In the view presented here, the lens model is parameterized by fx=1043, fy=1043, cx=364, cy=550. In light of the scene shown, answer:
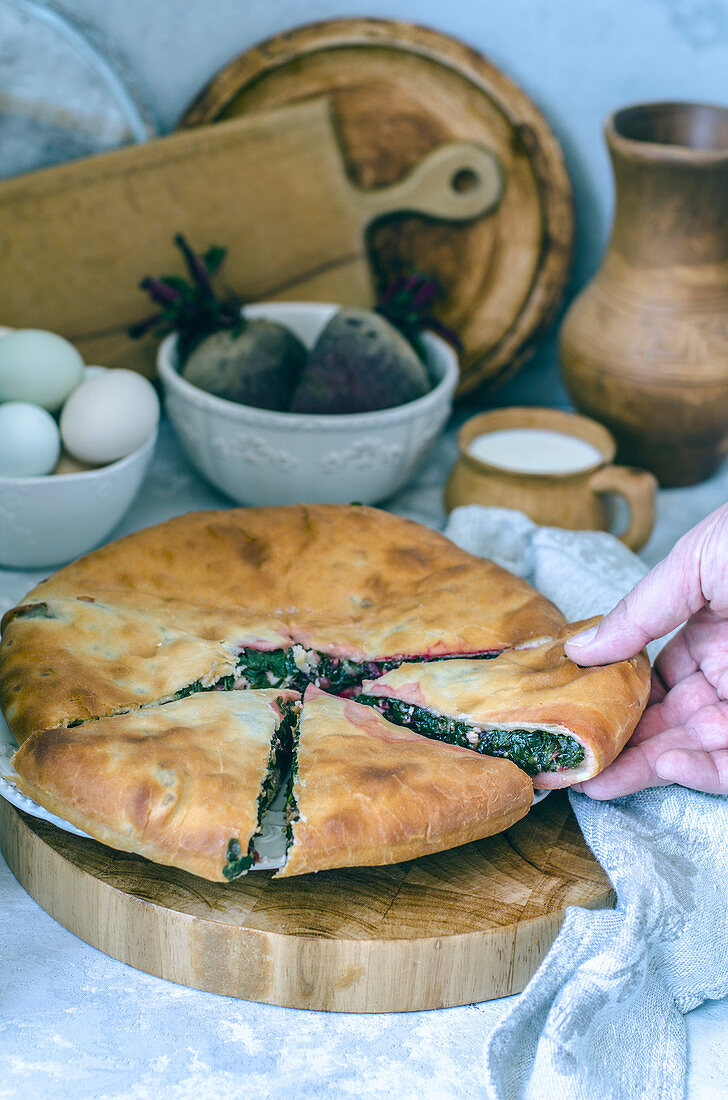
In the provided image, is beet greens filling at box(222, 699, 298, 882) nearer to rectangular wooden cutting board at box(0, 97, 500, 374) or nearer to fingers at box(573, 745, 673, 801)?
fingers at box(573, 745, 673, 801)

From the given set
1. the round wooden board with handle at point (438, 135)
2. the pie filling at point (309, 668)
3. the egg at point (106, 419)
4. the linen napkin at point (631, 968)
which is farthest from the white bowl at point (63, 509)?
the linen napkin at point (631, 968)

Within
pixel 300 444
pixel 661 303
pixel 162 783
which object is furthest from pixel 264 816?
pixel 661 303

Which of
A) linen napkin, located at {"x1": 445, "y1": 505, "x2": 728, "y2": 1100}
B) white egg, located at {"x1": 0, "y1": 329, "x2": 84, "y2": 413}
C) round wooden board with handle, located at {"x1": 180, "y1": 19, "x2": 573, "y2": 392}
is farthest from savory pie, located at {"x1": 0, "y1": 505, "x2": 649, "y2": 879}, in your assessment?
round wooden board with handle, located at {"x1": 180, "y1": 19, "x2": 573, "y2": 392}

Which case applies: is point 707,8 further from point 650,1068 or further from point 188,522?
point 650,1068

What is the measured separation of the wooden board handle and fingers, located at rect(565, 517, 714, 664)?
4.85 ft

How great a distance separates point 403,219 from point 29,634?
171 cm

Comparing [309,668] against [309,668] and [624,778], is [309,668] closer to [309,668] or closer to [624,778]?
[309,668]

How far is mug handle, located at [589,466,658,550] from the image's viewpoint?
229 centimetres

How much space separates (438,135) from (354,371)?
2.90 ft

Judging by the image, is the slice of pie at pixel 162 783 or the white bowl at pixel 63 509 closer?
the slice of pie at pixel 162 783

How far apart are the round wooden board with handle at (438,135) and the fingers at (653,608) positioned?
1.42 metres

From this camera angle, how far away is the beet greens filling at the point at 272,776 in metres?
1.34

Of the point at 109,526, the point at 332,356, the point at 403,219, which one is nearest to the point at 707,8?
the point at 403,219

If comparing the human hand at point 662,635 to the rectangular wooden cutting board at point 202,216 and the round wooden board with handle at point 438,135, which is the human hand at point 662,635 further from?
the rectangular wooden cutting board at point 202,216
